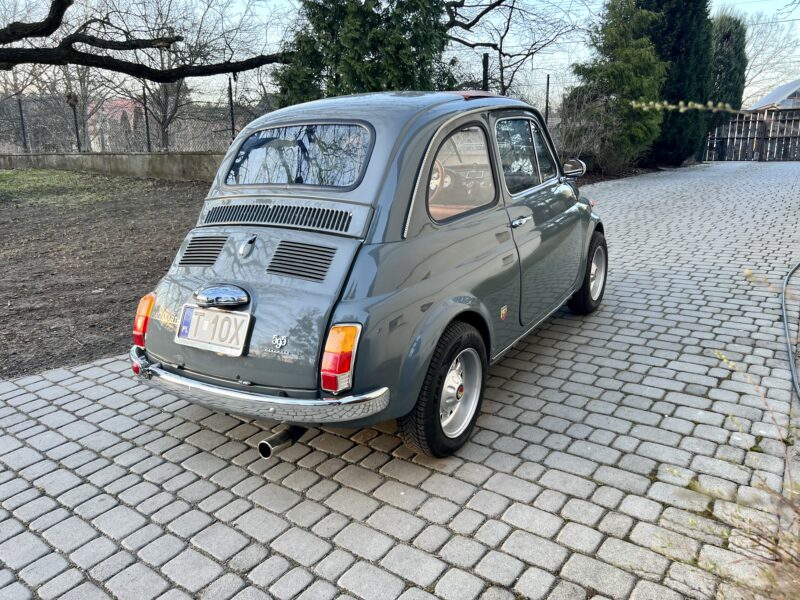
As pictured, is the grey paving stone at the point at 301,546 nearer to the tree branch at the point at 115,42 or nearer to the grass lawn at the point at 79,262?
the grass lawn at the point at 79,262

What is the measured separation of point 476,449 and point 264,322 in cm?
140

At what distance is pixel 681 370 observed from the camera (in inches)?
173

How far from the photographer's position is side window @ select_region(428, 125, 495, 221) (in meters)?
3.42

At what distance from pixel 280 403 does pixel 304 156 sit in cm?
151

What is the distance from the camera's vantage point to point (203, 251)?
11.4 ft

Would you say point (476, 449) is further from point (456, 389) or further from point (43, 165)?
point (43, 165)

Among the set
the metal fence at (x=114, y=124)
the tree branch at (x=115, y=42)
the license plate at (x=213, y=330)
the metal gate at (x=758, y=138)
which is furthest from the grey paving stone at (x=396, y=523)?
the metal gate at (x=758, y=138)

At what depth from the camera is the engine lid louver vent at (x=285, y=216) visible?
3.19 meters

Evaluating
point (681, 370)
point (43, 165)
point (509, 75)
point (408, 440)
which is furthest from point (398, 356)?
point (43, 165)

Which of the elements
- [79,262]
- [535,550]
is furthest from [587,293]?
[79,262]

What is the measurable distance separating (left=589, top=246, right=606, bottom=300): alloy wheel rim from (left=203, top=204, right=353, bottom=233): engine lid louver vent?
3213mm

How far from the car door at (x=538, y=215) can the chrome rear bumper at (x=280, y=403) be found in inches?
64.4

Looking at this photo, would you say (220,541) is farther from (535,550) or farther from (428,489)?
(535,550)

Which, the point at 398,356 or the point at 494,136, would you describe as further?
the point at 494,136
